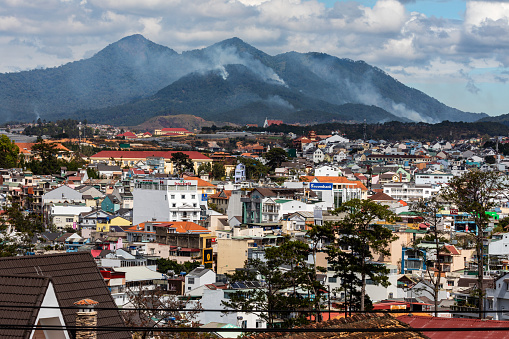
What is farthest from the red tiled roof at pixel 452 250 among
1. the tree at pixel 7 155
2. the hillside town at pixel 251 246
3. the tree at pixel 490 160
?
the tree at pixel 490 160

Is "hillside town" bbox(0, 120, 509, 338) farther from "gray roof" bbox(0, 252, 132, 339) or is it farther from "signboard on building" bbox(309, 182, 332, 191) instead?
"signboard on building" bbox(309, 182, 332, 191)

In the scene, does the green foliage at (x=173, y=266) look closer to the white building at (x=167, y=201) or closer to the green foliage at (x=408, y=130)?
the white building at (x=167, y=201)

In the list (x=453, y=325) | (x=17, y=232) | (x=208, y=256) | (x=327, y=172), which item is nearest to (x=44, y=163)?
(x=327, y=172)

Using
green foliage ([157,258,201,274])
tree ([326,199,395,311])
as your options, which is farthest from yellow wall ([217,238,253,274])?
tree ([326,199,395,311])

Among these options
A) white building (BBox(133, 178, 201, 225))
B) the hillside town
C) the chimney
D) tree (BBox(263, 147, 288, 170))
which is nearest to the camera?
the chimney

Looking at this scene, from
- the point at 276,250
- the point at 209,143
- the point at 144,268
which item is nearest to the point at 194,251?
the point at 144,268

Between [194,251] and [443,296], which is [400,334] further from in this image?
[194,251]
